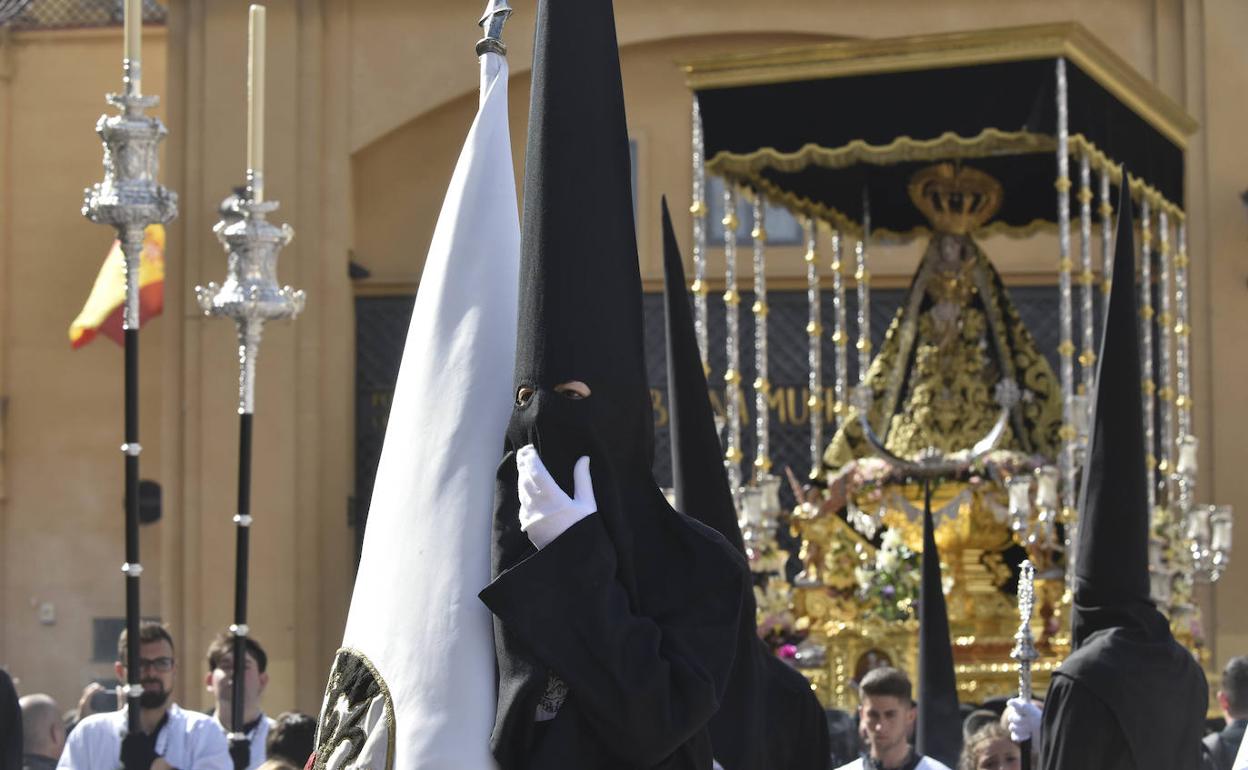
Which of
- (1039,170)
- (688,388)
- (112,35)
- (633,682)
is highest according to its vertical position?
(112,35)

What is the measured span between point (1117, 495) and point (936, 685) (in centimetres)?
211

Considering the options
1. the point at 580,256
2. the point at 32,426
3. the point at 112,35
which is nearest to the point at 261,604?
the point at 32,426

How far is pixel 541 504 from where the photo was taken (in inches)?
151

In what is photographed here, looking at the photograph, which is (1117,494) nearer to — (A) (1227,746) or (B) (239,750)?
(A) (1227,746)

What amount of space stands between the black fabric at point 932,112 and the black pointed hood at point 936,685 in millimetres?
3732

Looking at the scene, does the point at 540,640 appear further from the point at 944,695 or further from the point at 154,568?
the point at 154,568

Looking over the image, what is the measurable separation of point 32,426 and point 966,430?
779 cm

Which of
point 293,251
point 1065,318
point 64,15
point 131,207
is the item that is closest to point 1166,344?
point 1065,318

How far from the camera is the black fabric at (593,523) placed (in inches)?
149

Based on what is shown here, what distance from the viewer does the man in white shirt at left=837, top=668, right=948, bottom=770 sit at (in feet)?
22.5

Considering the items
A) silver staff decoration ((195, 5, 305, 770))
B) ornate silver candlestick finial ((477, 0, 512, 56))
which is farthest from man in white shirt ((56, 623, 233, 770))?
ornate silver candlestick finial ((477, 0, 512, 56))

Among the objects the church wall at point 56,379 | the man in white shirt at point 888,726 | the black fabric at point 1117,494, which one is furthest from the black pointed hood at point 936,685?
the church wall at point 56,379

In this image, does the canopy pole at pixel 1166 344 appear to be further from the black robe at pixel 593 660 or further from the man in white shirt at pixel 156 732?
the black robe at pixel 593 660

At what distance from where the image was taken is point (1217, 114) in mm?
15344
